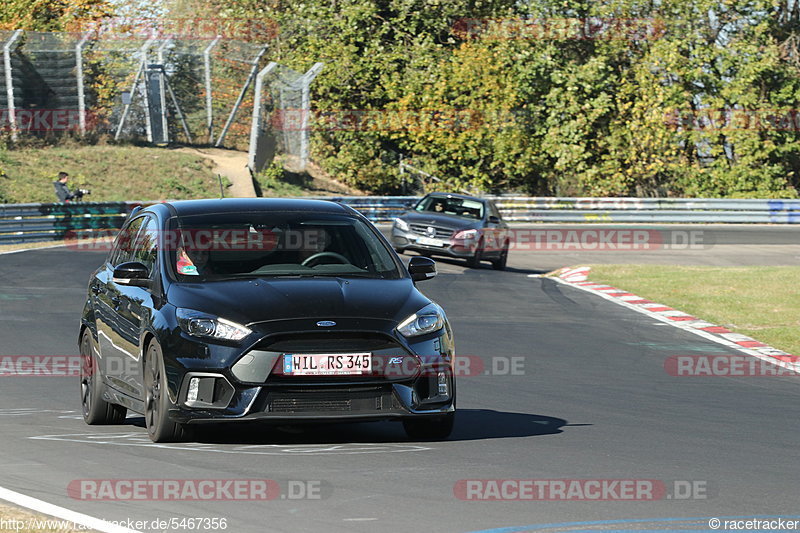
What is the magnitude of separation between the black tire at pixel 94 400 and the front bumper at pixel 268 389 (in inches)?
66.2

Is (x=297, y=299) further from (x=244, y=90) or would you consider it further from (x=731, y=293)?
(x=244, y=90)

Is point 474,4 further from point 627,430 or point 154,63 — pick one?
point 627,430

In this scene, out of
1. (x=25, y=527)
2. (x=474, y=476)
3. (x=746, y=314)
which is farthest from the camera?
(x=746, y=314)

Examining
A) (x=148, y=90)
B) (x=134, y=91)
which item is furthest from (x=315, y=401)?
(x=148, y=90)

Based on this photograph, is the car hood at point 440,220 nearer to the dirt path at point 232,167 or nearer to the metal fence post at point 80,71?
the dirt path at point 232,167

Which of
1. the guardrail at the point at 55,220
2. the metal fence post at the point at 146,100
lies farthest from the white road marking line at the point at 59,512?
the metal fence post at the point at 146,100

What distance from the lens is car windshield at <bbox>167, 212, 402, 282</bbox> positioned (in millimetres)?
8891

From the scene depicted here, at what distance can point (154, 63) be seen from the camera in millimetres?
40219

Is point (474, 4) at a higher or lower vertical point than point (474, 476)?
higher

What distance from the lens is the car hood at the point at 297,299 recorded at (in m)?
8.09

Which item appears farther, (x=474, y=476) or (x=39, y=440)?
(x=39, y=440)

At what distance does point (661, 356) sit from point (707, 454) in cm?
749

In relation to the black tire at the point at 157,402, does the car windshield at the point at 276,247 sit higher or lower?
higher

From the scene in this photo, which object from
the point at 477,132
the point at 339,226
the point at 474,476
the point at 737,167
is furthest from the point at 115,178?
the point at 474,476
